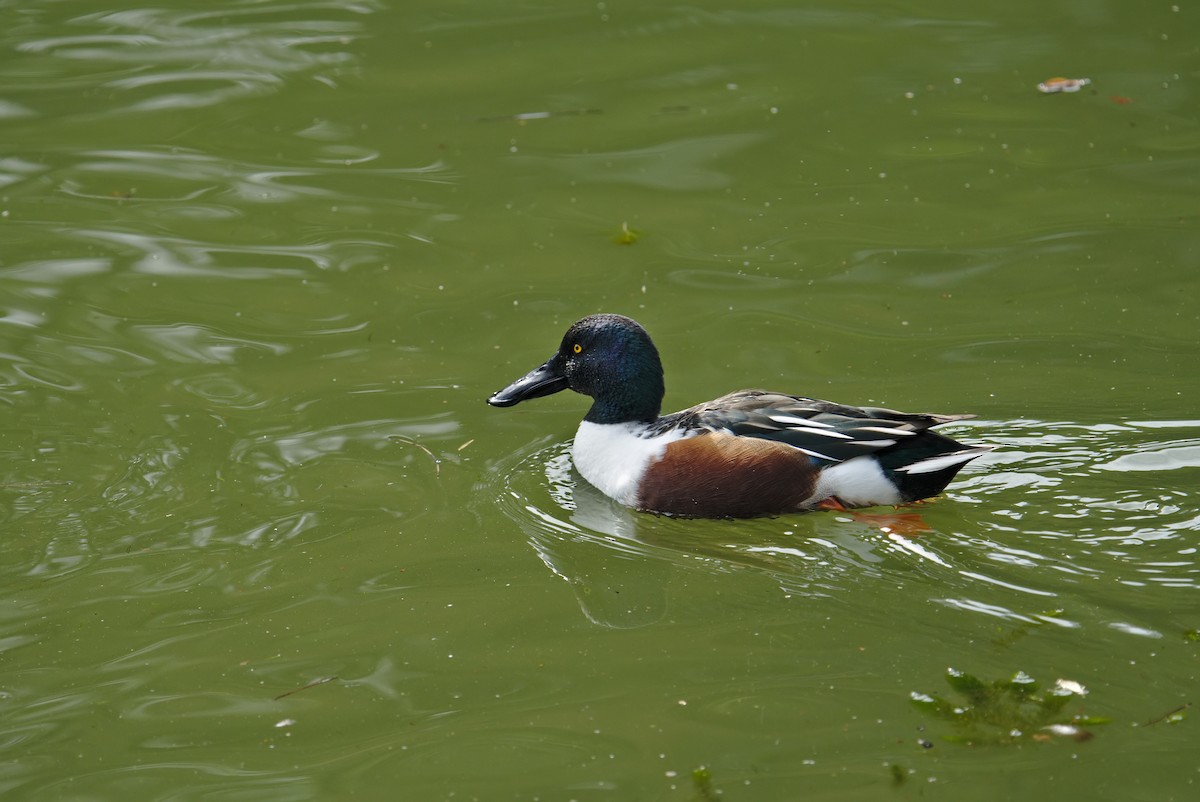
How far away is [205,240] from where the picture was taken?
9328 mm

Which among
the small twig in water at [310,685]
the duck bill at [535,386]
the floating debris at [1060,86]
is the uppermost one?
the floating debris at [1060,86]

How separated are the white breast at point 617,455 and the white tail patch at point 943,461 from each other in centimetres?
107

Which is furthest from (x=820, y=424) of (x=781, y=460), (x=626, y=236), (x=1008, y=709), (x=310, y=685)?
(x=626, y=236)

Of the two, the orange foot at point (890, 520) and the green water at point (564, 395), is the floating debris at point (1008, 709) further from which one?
the orange foot at point (890, 520)

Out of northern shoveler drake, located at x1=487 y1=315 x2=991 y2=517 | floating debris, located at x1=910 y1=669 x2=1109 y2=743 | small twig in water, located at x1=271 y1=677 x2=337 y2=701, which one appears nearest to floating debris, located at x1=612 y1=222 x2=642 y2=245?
northern shoveler drake, located at x1=487 y1=315 x2=991 y2=517

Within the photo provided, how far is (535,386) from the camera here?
7219mm

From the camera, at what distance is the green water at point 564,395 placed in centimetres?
493

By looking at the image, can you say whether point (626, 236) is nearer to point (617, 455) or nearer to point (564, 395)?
point (564, 395)

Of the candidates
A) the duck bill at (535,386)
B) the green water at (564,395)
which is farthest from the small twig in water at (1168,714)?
the duck bill at (535,386)

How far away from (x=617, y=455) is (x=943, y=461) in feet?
5.01

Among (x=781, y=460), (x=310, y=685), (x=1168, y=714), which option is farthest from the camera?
(x=781, y=460)

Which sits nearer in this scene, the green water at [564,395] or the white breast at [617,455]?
the green water at [564,395]

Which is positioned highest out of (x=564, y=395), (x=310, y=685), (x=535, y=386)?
(x=535, y=386)

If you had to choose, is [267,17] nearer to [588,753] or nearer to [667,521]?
[667,521]
